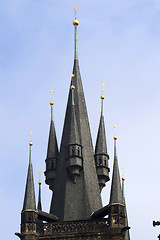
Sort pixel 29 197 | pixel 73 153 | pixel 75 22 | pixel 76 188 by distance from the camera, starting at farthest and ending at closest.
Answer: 1. pixel 75 22
2. pixel 73 153
3. pixel 76 188
4. pixel 29 197

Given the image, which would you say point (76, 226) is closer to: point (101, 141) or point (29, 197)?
point (29, 197)

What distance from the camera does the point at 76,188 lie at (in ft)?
168

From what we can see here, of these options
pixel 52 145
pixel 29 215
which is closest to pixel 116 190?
pixel 29 215

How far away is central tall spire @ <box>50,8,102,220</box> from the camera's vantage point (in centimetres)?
5047

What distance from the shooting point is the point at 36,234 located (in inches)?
1934

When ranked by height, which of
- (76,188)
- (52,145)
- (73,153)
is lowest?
(76,188)

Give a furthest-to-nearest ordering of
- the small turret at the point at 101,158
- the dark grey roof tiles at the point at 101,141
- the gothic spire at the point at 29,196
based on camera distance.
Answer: the dark grey roof tiles at the point at 101,141 → the small turret at the point at 101,158 → the gothic spire at the point at 29,196

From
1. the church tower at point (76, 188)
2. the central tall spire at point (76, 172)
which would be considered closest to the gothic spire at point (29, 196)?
the church tower at point (76, 188)

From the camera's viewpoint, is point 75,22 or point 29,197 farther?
point 75,22

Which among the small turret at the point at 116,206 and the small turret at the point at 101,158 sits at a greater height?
the small turret at the point at 101,158

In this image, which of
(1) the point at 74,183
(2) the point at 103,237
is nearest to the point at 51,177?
(1) the point at 74,183

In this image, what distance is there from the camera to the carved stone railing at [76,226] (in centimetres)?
4916

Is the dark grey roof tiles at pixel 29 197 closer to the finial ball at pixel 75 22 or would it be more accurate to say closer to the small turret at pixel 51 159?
the small turret at pixel 51 159

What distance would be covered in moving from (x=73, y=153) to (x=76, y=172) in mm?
1076
